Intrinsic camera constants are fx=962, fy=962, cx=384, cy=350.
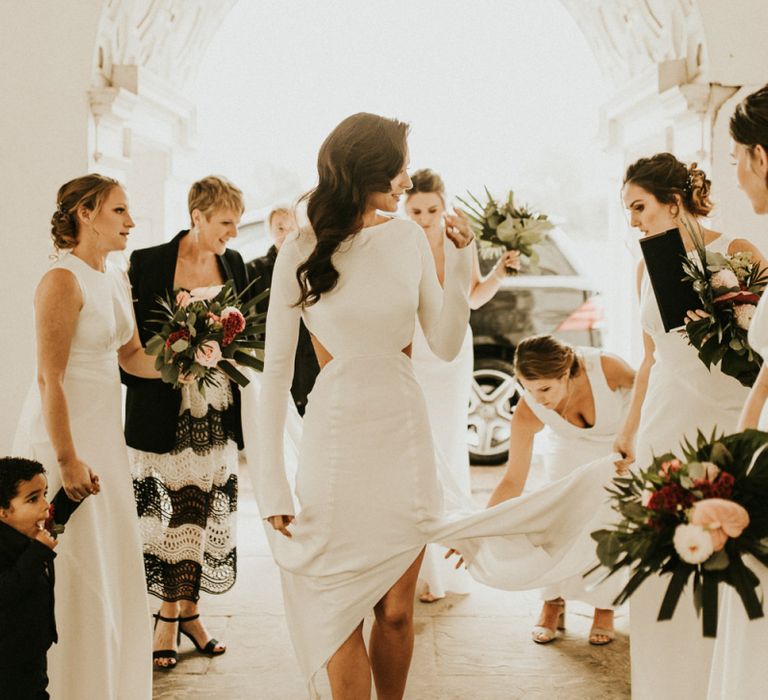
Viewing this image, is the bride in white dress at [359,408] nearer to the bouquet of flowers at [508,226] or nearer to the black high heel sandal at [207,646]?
the black high heel sandal at [207,646]

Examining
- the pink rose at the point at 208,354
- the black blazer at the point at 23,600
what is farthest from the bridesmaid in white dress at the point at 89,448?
the black blazer at the point at 23,600

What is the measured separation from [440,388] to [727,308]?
2407 mm

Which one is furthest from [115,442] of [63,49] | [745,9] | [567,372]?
[745,9]

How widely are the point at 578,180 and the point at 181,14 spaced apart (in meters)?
11.8

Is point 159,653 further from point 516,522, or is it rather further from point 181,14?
point 181,14

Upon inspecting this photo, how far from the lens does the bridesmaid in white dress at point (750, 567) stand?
2125mm

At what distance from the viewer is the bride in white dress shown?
9.65 ft

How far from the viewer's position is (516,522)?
3289 mm

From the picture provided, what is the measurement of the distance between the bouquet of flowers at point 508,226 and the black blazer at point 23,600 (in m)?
3.35

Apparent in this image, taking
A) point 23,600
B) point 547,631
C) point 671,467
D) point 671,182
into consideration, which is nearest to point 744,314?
point 671,182

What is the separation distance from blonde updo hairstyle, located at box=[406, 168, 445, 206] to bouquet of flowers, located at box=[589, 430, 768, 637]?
3250 millimetres

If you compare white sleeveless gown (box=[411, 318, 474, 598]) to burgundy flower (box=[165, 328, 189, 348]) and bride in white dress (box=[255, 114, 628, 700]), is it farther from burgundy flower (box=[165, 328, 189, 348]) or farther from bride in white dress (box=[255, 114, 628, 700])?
bride in white dress (box=[255, 114, 628, 700])

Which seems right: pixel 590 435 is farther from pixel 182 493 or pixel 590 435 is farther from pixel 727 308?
pixel 182 493

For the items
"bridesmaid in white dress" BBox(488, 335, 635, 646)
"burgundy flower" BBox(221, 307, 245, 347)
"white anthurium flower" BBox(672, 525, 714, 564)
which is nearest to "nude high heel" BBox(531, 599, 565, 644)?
"bridesmaid in white dress" BBox(488, 335, 635, 646)
